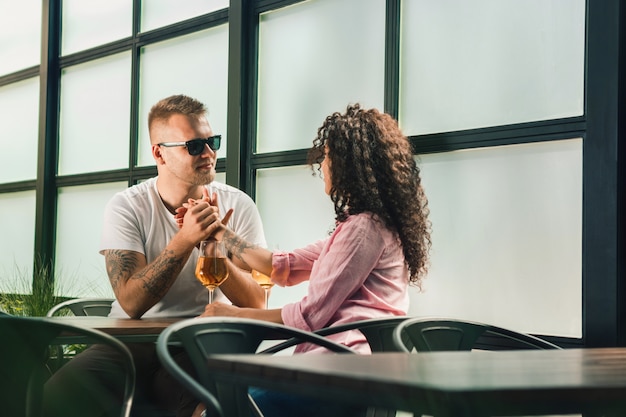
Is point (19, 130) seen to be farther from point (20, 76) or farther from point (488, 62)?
point (488, 62)

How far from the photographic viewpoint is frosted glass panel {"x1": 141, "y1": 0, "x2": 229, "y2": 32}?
14.8ft

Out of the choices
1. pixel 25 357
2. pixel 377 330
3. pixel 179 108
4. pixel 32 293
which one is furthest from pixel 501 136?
pixel 32 293

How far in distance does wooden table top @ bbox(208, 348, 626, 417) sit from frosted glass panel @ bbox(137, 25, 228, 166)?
3.09 metres

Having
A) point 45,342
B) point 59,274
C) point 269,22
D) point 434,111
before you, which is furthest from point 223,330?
point 59,274

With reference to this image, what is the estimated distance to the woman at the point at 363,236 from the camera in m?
2.32

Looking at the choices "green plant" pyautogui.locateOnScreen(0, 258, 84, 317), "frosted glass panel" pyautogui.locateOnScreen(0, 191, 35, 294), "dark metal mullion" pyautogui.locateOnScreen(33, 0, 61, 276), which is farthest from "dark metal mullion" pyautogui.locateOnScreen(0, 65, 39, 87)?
"green plant" pyautogui.locateOnScreen(0, 258, 84, 317)

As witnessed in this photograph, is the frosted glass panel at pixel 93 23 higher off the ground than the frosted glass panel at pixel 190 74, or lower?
higher

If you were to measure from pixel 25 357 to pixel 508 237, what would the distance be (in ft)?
5.74

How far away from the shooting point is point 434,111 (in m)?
3.22

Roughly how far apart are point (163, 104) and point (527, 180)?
144 centimetres

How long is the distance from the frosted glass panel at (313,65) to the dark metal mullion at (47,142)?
7.24ft

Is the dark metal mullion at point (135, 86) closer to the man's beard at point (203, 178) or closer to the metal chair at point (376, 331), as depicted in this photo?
the man's beard at point (203, 178)

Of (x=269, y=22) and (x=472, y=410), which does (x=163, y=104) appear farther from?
(x=472, y=410)

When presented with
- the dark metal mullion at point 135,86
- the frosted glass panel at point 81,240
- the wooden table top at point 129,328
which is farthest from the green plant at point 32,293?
the wooden table top at point 129,328
